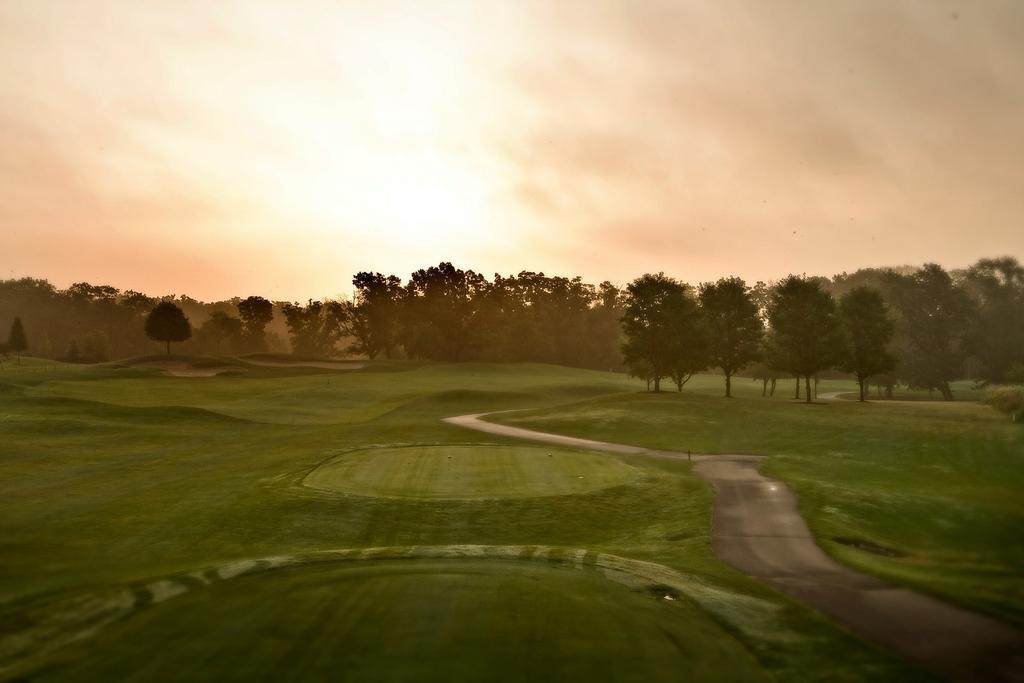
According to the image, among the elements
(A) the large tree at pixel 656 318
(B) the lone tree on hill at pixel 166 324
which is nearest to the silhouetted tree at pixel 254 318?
(B) the lone tree on hill at pixel 166 324

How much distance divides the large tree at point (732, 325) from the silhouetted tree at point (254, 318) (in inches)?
4129

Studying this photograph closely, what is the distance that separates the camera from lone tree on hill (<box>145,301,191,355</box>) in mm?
105000

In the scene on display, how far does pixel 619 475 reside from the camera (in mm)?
27016

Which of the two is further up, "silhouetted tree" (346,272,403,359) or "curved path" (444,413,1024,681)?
"silhouetted tree" (346,272,403,359)

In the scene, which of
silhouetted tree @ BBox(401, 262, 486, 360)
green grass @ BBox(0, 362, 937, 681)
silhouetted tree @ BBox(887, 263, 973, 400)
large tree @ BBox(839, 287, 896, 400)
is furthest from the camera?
silhouetted tree @ BBox(401, 262, 486, 360)

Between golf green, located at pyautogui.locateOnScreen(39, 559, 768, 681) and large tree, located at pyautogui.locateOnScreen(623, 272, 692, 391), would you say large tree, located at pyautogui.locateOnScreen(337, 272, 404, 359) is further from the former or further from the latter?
golf green, located at pyautogui.locateOnScreen(39, 559, 768, 681)

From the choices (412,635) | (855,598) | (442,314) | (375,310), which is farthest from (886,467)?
(375,310)

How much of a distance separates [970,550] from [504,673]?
14950mm

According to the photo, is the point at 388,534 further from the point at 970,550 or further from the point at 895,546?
the point at 970,550

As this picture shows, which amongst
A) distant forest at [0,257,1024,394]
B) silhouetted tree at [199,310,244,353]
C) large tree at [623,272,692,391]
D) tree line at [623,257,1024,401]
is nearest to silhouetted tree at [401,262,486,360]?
distant forest at [0,257,1024,394]

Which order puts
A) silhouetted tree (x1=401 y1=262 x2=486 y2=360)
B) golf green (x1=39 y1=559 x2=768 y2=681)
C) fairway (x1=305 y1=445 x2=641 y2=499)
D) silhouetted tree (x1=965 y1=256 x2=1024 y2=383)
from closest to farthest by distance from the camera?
golf green (x1=39 y1=559 x2=768 y2=681)
fairway (x1=305 y1=445 x2=641 y2=499)
silhouetted tree (x1=965 y1=256 x2=1024 y2=383)
silhouetted tree (x1=401 y1=262 x2=486 y2=360)

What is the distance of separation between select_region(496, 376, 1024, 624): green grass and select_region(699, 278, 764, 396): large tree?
361 inches

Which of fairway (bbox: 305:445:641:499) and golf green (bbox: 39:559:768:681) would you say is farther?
fairway (bbox: 305:445:641:499)

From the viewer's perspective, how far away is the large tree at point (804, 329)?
7138 centimetres
